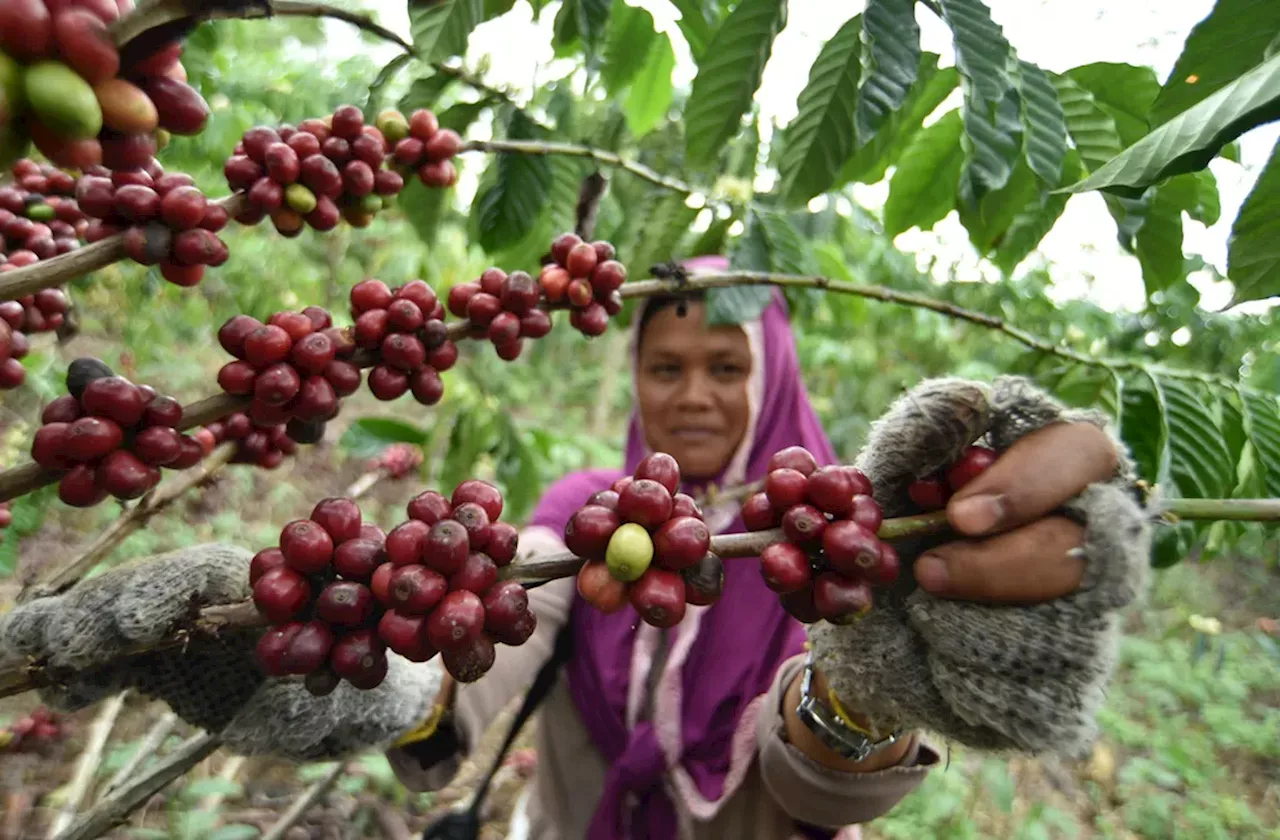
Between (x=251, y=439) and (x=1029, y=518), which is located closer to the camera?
(x=1029, y=518)

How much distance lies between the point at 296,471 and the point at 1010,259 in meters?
5.21

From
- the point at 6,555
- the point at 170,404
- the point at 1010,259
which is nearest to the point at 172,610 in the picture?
the point at 170,404

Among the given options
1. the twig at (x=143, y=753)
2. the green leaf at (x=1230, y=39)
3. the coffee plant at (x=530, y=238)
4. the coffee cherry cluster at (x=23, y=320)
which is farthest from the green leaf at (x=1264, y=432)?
the twig at (x=143, y=753)

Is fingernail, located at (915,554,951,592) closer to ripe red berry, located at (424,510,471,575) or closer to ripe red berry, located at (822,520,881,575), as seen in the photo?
ripe red berry, located at (822,520,881,575)

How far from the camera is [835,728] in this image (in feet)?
3.64

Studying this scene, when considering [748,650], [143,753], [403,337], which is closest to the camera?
[403,337]

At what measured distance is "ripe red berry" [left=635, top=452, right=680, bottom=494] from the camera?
2.52 ft

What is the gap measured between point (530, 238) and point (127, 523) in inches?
46.3

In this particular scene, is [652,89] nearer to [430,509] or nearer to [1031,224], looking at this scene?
[1031,224]

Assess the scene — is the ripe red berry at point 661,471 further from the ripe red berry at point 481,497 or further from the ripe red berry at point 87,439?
the ripe red berry at point 87,439

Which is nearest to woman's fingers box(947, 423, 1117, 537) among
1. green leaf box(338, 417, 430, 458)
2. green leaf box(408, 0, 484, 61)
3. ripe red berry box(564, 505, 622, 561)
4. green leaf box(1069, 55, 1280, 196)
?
green leaf box(1069, 55, 1280, 196)

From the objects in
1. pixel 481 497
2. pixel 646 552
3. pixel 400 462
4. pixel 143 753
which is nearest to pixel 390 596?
pixel 481 497

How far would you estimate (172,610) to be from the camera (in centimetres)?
83

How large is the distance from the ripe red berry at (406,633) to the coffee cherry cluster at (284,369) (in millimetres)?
313
